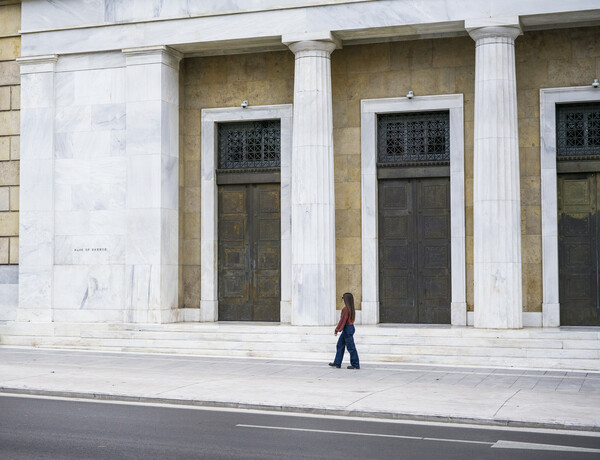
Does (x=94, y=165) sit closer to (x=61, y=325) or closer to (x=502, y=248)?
(x=61, y=325)

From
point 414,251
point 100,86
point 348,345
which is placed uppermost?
point 100,86

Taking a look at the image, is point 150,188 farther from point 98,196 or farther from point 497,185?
point 497,185

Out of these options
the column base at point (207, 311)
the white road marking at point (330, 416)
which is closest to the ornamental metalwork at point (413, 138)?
the column base at point (207, 311)

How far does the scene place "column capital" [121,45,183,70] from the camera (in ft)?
83.8

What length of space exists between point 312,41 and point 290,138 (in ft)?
10.8

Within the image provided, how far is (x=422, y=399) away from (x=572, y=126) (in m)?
12.3

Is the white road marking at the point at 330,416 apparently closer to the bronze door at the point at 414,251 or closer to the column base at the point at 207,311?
the column base at the point at 207,311

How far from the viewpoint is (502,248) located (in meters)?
22.5

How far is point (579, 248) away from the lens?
80.6 ft

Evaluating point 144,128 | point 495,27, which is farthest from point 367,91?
point 144,128

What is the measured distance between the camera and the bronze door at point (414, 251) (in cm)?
2539

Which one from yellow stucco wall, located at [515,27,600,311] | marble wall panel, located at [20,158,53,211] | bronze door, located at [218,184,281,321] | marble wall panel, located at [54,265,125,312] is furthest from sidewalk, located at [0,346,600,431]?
marble wall panel, located at [20,158,53,211]

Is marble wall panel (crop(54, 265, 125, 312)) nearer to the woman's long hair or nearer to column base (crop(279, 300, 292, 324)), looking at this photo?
column base (crop(279, 300, 292, 324))

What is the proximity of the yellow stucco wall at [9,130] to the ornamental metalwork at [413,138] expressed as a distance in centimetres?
1103
